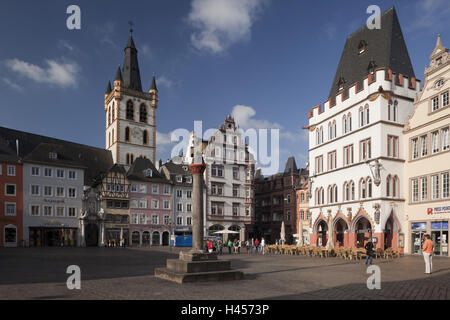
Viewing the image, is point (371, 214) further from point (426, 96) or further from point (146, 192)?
point (146, 192)

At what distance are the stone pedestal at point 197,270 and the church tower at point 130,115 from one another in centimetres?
6287

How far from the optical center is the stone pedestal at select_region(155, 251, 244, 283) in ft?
48.1

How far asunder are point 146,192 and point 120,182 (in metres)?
4.38

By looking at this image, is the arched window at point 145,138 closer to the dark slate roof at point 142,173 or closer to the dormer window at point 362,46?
the dark slate roof at point 142,173

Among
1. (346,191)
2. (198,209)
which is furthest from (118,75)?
(198,209)

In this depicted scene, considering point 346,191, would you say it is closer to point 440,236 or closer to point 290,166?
point 440,236

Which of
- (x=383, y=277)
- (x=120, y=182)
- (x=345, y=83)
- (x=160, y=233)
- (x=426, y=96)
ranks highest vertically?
(x=345, y=83)

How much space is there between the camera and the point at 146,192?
62.6 m

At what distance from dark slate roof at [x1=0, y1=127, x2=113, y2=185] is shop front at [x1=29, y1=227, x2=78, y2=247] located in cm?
886

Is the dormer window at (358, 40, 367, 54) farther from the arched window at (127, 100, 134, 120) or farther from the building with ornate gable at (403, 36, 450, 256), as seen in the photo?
the arched window at (127, 100, 134, 120)

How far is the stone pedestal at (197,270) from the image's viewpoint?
48.1ft

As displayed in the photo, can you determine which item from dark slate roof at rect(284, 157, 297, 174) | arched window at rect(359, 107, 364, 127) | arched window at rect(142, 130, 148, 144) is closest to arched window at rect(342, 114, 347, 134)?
arched window at rect(359, 107, 364, 127)

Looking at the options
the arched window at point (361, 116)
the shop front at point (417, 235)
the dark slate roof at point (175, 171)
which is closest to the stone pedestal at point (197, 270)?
the shop front at point (417, 235)
